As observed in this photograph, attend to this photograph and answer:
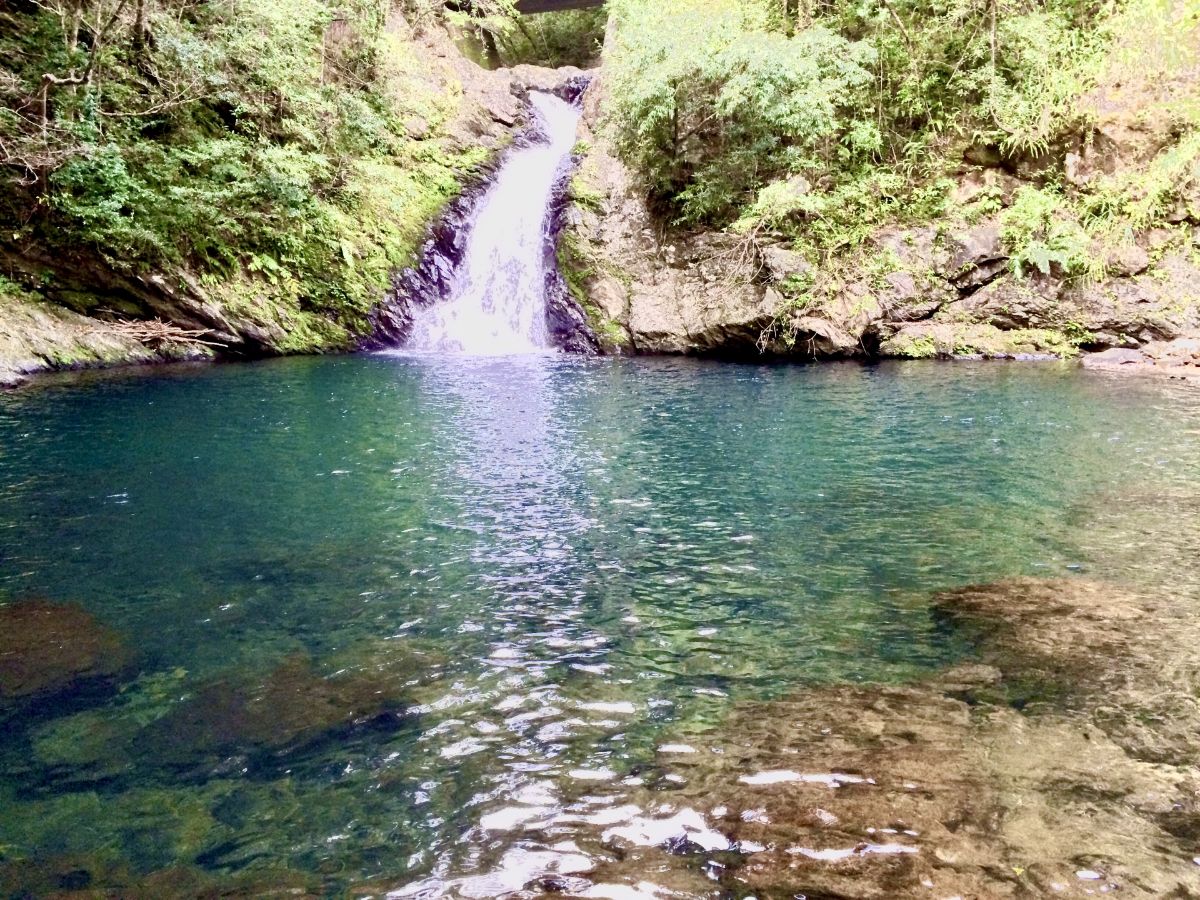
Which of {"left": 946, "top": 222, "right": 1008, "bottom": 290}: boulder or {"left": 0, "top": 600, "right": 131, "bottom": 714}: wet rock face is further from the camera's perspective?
{"left": 946, "top": 222, "right": 1008, "bottom": 290}: boulder

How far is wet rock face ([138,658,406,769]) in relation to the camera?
10.8 ft

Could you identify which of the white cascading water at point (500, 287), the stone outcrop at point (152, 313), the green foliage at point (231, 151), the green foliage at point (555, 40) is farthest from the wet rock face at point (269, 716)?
the green foliage at point (555, 40)

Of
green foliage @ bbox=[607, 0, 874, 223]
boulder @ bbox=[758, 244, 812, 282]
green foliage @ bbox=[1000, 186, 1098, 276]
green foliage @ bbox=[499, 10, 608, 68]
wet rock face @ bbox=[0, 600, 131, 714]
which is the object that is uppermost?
green foliage @ bbox=[499, 10, 608, 68]

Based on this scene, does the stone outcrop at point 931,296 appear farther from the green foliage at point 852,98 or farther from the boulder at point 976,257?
the green foliage at point 852,98

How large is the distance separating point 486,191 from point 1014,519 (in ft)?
65.6

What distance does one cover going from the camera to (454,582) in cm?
523

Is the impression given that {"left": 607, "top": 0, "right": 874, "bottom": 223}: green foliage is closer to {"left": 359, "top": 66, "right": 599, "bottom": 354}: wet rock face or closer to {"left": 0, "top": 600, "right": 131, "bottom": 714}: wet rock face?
{"left": 359, "top": 66, "right": 599, "bottom": 354}: wet rock face

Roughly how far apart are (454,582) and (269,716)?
1.79 metres

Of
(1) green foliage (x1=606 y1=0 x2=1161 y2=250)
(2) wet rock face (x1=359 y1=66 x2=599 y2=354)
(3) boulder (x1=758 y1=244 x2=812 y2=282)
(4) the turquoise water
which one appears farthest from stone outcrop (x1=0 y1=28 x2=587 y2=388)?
(1) green foliage (x1=606 y1=0 x2=1161 y2=250)

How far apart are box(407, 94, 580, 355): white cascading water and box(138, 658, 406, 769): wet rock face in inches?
618

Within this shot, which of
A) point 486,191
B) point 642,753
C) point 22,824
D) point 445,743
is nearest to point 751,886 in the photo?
point 642,753

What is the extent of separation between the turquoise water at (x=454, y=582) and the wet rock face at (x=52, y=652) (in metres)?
0.13

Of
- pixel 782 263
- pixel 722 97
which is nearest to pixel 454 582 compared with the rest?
pixel 782 263

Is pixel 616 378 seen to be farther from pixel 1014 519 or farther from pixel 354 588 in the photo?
pixel 354 588
